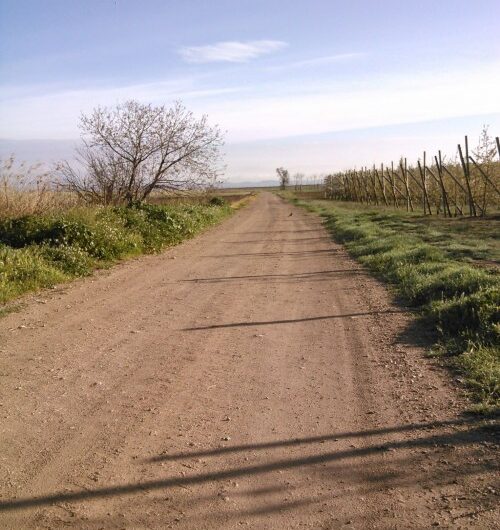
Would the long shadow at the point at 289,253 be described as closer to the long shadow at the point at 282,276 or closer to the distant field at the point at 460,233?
the distant field at the point at 460,233

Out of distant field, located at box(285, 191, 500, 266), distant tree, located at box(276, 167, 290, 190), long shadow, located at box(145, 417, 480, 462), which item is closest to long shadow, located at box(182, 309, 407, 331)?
long shadow, located at box(145, 417, 480, 462)

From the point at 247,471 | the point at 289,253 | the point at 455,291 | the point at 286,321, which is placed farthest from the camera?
the point at 289,253

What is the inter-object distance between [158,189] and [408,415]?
1929 centimetres

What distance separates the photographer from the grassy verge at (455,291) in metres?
4.98

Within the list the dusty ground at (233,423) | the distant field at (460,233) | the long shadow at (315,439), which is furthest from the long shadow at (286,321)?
the distant field at (460,233)

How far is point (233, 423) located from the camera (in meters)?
4.07

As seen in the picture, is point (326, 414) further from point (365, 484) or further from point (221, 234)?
point (221, 234)

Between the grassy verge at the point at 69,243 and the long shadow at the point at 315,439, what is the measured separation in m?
5.62

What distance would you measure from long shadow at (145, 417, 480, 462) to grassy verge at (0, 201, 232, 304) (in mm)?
5615

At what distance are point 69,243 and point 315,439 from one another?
9.06 m

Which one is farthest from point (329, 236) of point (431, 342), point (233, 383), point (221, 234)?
point (233, 383)

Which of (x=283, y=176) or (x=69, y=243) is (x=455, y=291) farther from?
(x=283, y=176)

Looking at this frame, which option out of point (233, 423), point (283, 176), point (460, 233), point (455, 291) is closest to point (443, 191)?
point (460, 233)

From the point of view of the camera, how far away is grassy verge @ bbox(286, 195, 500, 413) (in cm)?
498
